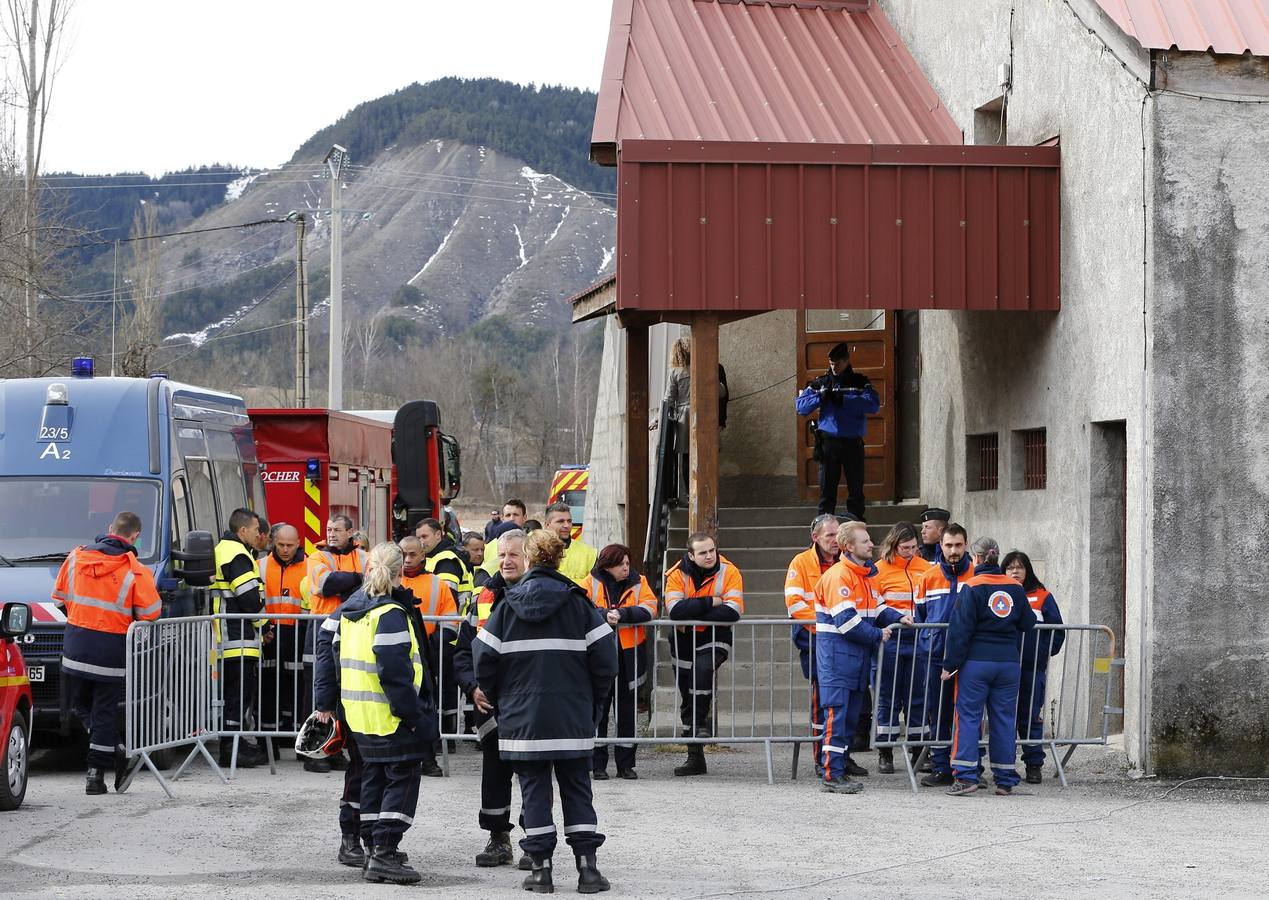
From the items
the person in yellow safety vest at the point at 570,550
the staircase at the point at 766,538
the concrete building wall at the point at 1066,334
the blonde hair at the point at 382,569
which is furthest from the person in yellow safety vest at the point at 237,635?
the concrete building wall at the point at 1066,334

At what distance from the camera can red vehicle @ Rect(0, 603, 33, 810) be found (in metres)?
9.27

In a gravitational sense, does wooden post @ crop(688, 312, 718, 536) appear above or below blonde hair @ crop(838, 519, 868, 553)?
above

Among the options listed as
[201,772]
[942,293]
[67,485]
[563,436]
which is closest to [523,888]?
[201,772]

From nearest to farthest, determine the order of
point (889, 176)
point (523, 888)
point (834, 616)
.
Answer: point (523, 888) → point (834, 616) → point (889, 176)

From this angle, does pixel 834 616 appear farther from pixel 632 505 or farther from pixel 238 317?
pixel 238 317

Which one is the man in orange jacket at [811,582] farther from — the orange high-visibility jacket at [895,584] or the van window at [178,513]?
the van window at [178,513]

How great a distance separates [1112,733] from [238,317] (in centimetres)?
16378

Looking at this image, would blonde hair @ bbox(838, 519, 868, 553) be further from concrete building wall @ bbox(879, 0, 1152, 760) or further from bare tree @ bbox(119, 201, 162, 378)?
bare tree @ bbox(119, 201, 162, 378)

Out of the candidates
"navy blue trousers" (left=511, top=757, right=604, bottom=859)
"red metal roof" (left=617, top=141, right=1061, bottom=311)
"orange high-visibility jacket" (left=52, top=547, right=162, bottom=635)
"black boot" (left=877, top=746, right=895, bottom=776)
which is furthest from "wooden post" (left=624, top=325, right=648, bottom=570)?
"navy blue trousers" (left=511, top=757, right=604, bottom=859)

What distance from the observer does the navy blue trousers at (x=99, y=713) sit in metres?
10.4

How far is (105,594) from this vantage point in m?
10.6

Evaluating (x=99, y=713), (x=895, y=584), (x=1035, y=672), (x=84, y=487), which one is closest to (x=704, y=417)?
(x=895, y=584)

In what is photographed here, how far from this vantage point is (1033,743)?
435 inches

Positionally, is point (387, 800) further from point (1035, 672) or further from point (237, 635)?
point (1035, 672)
